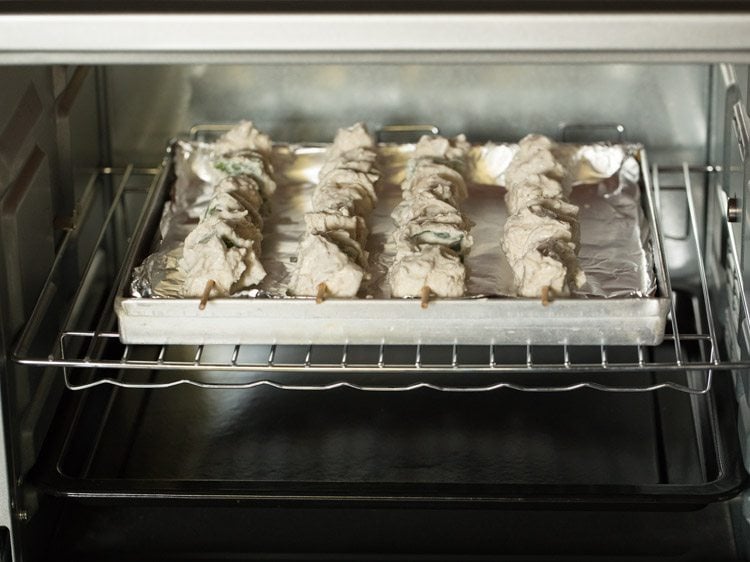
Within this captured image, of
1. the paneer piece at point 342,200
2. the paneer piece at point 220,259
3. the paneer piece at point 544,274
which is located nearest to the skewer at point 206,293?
the paneer piece at point 220,259

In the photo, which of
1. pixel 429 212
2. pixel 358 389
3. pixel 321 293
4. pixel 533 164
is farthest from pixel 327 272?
pixel 533 164

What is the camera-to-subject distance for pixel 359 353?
83.4 inches

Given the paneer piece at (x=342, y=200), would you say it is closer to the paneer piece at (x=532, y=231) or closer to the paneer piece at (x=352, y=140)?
the paneer piece at (x=352, y=140)

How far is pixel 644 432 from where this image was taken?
1931mm

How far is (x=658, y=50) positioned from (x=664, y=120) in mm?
945

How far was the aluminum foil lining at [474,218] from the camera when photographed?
1824 millimetres

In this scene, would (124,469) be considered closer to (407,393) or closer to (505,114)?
(407,393)

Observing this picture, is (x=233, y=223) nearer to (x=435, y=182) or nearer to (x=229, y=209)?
(x=229, y=209)

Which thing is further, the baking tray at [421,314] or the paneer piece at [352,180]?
the paneer piece at [352,180]

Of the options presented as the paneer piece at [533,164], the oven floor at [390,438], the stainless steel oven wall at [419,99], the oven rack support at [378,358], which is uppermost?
the stainless steel oven wall at [419,99]

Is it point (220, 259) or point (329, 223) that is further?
point (329, 223)

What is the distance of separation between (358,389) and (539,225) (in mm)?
438

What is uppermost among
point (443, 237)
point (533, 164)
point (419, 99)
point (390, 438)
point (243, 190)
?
point (419, 99)

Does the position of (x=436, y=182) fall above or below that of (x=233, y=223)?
above
